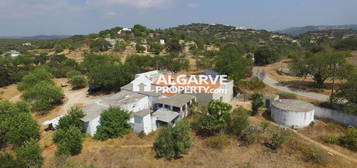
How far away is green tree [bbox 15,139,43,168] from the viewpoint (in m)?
17.0

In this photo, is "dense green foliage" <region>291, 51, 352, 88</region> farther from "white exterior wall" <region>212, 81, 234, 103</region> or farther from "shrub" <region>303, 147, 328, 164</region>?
"shrub" <region>303, 147, 328, 164</region>

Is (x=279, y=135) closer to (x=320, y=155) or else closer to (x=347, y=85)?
(x=320, y=155)

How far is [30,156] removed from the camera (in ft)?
56.6

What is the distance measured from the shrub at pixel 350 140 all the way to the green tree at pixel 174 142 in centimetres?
1530

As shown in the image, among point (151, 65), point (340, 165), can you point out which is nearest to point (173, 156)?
point (340, 165)

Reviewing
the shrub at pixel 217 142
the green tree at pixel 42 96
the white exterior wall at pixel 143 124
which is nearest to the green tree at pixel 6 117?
the green tree at pixel 42 96

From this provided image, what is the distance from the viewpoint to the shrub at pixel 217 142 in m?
20.3

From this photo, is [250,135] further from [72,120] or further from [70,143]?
[72,120]

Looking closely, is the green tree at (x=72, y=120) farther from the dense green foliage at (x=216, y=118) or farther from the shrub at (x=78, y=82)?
the shrub at (x=78, y=82)

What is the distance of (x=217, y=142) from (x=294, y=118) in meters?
9.62

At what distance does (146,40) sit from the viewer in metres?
89.5

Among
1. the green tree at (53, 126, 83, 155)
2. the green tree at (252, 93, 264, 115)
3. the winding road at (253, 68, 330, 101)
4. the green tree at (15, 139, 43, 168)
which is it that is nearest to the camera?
the green tree at (15, 139, 43, 168)

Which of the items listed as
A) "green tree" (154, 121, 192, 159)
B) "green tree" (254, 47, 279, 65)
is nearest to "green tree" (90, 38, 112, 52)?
"green tree" (254, 47, 279, 65)

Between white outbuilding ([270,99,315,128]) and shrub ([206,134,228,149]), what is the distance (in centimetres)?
744
